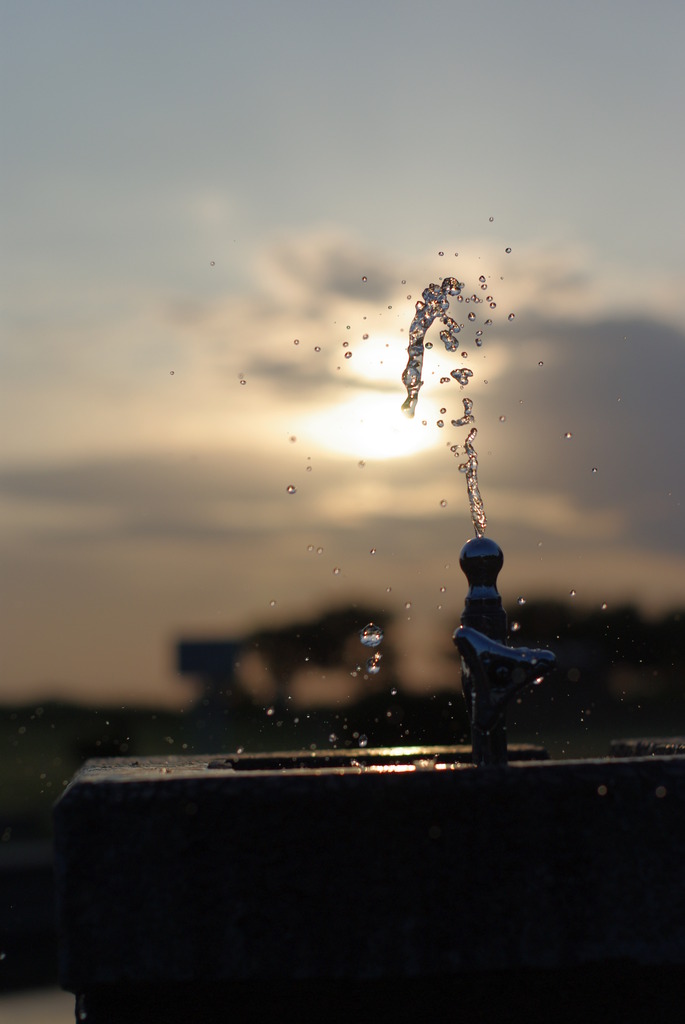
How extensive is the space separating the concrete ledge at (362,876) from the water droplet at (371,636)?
109cm

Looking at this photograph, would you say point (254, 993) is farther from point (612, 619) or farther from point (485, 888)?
point (612, 619)

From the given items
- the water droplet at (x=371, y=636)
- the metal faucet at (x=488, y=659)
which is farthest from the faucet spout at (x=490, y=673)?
the water droplet at (x=371, y=636)

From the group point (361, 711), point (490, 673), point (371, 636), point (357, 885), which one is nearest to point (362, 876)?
point (357, 885)

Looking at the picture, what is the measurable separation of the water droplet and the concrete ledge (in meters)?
1.09

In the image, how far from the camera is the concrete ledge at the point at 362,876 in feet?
4.79

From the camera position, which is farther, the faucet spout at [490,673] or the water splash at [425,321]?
the water splash at [425,321]

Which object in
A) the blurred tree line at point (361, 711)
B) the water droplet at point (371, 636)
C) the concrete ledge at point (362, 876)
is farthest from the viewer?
the blurred tree line at point (361, 711)

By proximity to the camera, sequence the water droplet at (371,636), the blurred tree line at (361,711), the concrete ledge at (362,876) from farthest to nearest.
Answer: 1. the blurred tree line at (361,711)
2. the water droplet at (371,636)
3. the concrete ledge at (362,876)

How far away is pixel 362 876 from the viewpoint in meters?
1.50

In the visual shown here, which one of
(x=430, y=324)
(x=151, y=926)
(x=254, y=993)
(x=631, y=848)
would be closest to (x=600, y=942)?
(x=631, y=848)

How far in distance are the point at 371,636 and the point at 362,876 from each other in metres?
1.18

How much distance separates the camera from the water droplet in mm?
2627

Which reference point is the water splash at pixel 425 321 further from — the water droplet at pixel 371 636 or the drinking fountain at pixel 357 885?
the drinking fountain at pixel 357 885

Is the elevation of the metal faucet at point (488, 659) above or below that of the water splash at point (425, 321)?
below
